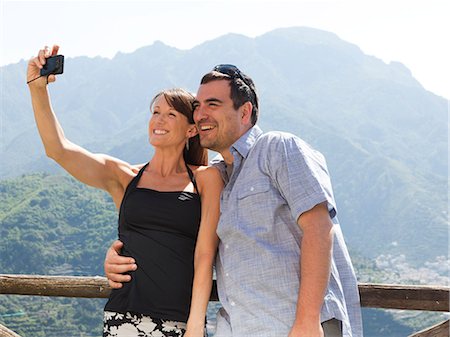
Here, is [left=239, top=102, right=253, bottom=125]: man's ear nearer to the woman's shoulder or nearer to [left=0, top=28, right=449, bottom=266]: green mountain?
the woman's shoulder

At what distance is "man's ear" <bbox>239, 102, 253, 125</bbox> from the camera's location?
2.61 meters

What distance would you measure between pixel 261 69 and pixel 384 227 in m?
69.4

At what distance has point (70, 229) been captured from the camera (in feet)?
258

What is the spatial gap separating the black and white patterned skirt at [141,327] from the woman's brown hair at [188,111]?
2.37ft

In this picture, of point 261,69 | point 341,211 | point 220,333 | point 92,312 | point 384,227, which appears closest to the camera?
point 220,333

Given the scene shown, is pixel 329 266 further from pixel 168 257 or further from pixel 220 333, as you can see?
pixel 168 257

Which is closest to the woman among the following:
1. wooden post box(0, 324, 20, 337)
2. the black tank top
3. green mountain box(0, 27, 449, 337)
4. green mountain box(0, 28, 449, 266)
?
the black tank top

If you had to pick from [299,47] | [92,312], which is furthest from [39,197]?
[299,47]

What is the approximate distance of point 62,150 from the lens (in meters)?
2.76

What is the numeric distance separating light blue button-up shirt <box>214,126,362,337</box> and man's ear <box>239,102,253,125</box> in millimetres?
229

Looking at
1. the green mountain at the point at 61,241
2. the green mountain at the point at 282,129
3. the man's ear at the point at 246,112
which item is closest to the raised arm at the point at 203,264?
the man's ear at the point at 246,112

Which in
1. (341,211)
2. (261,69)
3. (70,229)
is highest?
(261,69)

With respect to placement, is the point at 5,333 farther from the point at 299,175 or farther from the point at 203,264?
the point at 299,175

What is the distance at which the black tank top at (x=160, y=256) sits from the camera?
2.50m
